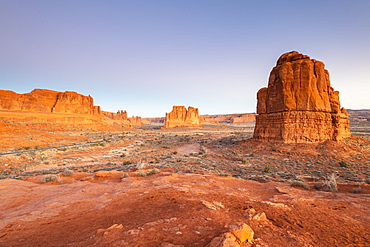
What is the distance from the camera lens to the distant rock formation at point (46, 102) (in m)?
65.0

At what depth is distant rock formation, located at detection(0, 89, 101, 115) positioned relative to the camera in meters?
65.0

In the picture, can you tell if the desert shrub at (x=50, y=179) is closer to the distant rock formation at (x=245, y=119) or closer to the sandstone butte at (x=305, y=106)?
the sandstone butte at (x=305, y=106)

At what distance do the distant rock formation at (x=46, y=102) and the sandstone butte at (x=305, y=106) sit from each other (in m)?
82.0

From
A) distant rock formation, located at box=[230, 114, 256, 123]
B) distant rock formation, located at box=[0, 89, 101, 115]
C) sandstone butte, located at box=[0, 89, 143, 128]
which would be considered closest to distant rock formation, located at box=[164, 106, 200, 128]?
sandstone butte, located at box=[0, 89, 143, 128]

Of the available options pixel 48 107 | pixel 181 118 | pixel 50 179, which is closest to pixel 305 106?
pixel 50 179

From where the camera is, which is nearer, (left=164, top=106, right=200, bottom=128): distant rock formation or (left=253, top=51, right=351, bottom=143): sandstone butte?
(left=253, top=51, right=351, bottom=143): sandstone butte

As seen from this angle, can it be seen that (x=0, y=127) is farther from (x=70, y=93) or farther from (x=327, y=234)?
(x=70, y=93)

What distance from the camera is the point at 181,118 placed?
88.5 metres

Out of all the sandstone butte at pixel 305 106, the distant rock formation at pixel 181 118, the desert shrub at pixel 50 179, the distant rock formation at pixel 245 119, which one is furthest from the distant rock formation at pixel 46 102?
the distant rock formation at pixel 245 119

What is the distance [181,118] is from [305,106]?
237 feet

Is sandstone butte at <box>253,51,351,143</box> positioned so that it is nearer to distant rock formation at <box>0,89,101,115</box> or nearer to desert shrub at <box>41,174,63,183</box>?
desert shrub at <box>41,174,63,183</box>

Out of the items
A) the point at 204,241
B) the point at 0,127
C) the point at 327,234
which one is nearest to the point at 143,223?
the point at 204,241

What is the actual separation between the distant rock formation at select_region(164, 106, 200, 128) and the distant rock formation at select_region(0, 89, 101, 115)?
3865cm

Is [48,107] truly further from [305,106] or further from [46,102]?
[305,106]
